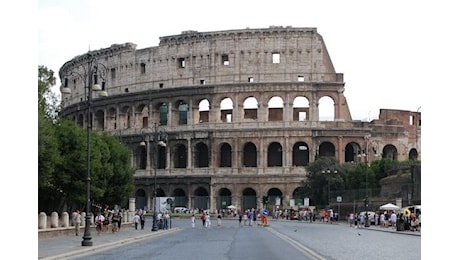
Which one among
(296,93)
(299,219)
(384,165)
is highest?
(296,93)

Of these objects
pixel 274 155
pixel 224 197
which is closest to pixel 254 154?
pixel 274 155

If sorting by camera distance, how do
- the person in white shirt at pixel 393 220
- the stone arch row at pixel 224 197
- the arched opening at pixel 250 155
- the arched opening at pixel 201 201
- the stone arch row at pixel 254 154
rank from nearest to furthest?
the person in white shirt at pixel 393 220, the stone arch row at pixel 224 197, the stone arch row at pixel 254 154, the arched opening at pixel 201 201, the arched opening at pixel 250 155

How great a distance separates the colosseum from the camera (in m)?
72.8

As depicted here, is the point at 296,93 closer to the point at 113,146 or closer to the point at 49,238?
the point at 113,146

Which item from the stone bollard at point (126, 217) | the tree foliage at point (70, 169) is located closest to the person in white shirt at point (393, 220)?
the tree foliage at point (70, 169)

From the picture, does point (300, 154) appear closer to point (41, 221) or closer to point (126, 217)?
point (126, 217)

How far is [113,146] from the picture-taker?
1852 inches

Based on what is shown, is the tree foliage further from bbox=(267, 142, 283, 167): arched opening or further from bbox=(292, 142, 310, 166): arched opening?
bbox=(292, 142, 310, 166): arched opening

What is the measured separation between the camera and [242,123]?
73.6m

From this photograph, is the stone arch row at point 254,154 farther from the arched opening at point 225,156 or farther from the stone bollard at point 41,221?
the stone bollard at point 41,221

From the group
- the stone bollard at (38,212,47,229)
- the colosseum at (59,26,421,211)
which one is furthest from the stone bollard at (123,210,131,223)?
the colosseum at (59,26,421,211)

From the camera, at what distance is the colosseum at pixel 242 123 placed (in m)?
72.8
